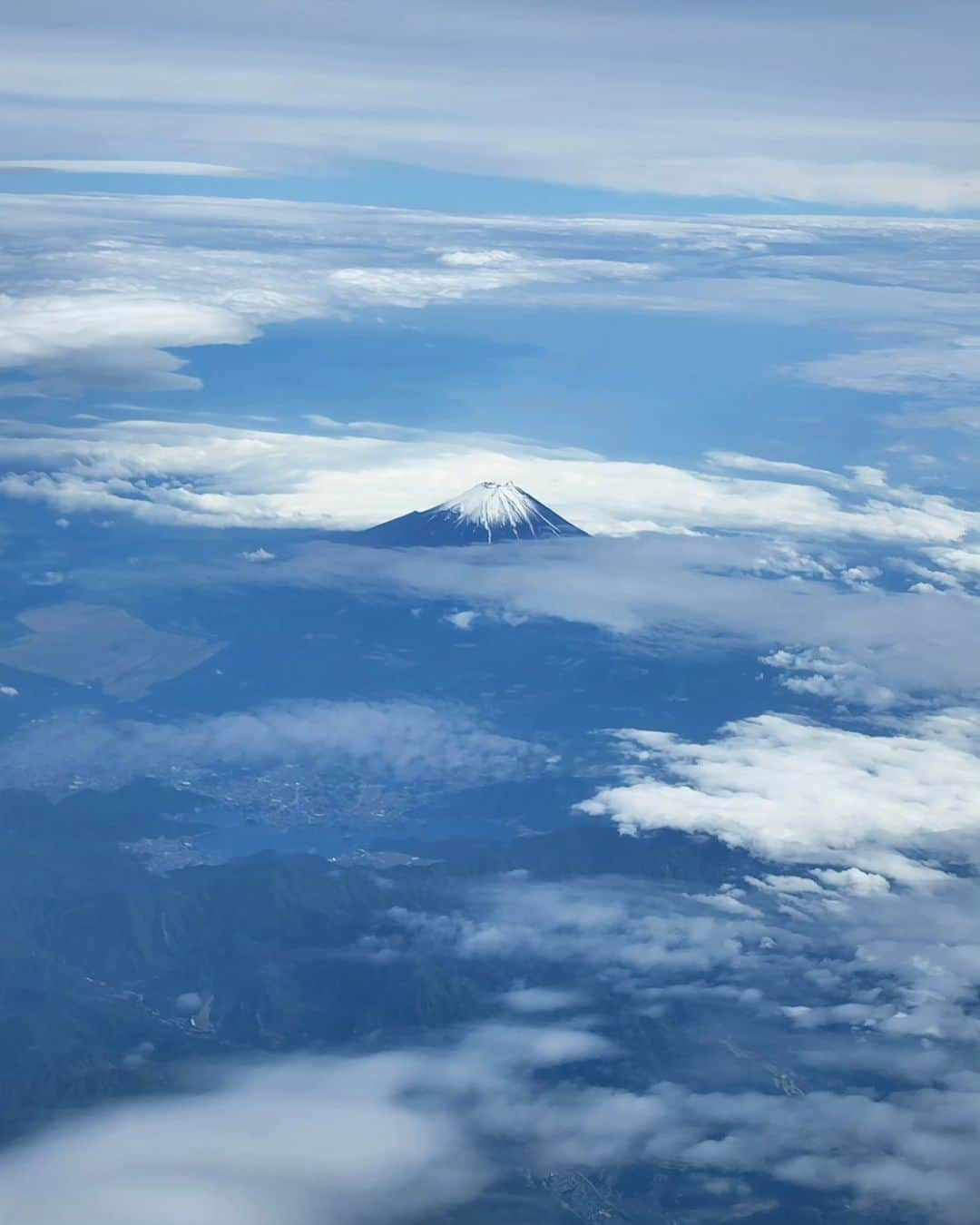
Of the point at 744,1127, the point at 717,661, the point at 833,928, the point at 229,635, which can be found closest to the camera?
the point at 744,1127

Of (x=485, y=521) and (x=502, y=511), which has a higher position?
(x=502, y=511)

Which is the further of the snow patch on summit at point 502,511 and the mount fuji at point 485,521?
the mount fuji at point 485,521

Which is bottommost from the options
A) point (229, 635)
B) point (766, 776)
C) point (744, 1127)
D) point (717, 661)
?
point (744, 1127)

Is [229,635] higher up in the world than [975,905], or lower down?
higher up

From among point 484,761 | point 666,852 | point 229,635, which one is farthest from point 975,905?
point 229,635

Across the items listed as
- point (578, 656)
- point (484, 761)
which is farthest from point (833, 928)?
point (578, 656)

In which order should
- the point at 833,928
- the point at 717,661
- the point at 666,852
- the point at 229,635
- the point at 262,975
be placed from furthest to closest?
1. the point at 229,635
2. the point at 717,661
3. the point at 666,852
4. the point at 262,975
5. the point at 833,928

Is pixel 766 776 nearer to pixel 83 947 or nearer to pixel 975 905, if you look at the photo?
pixel 975 905

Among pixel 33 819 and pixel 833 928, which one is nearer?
pixel 833 928

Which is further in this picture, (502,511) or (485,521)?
(485,521)
